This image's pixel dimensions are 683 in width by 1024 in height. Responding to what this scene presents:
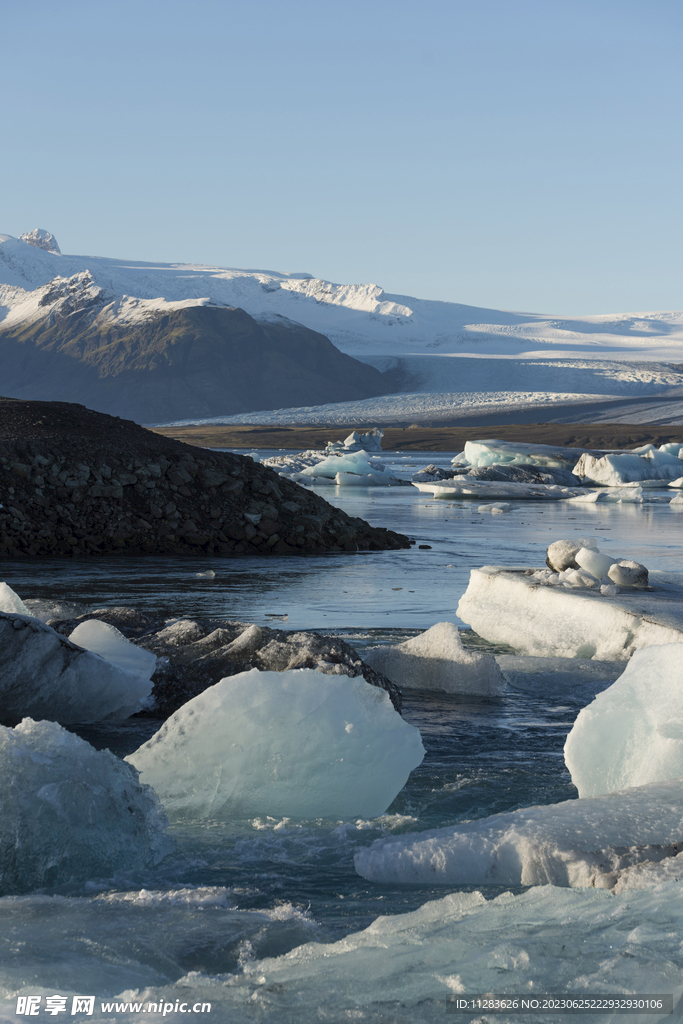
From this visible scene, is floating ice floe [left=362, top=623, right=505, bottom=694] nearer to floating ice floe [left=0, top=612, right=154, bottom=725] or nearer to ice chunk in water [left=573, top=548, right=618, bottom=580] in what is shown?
floating ice floe [left=0, top=612, right=154, bottom=725]

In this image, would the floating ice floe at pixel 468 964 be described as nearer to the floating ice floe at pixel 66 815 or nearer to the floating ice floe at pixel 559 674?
the floating ice floe at pixel 66 815

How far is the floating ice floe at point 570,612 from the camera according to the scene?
6988mm

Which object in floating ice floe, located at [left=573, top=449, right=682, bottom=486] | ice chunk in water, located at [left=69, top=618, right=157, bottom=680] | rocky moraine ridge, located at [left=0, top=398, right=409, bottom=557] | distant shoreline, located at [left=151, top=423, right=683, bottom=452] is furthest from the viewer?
distant shoreline, located at [left=151, top=423, right=683, bottom=452]

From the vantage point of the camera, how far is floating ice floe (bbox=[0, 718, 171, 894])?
3393 millimetres

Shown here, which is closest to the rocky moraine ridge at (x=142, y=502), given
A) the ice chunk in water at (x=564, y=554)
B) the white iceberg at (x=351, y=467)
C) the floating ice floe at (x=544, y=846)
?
the ice chunk in water at (x=564, y=554)

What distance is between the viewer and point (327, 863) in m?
3.58

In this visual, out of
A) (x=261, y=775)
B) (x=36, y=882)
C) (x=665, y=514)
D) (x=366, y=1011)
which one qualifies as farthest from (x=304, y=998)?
(x=665, y=514)

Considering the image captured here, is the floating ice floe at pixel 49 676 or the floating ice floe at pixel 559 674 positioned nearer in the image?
the floating ice floe at pixel 49 676

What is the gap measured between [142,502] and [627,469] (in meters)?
31.4

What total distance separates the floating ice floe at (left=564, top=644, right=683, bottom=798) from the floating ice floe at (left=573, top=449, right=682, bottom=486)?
38479mm

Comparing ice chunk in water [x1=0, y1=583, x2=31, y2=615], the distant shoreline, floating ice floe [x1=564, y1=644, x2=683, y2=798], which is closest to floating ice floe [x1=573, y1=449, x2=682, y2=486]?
the distant shoreline

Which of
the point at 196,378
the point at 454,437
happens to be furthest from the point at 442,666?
the point at 196,378

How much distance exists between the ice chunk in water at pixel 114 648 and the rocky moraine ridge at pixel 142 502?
8.28 meters

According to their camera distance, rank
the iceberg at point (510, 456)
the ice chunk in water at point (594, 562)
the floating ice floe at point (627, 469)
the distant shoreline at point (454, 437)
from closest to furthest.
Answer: the ice chunk in water at point (594, 562)
the floating ice floe at point (627, 469)
the iceberg at point (510, 456)
the distant shoreline at point (454, 437)
